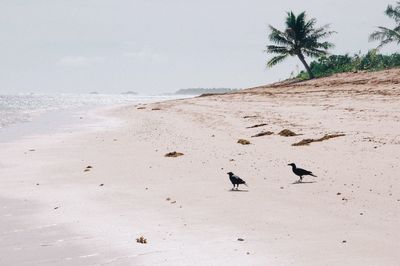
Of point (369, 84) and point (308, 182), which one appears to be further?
point (369, 84)

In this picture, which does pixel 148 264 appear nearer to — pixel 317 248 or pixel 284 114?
pixel 317 248

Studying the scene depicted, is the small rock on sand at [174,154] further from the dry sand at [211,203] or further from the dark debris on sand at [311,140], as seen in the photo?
the dark debris on sand at [311,140]

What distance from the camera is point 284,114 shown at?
2702cm

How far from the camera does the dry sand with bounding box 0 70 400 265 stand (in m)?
6.72

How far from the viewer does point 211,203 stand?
9648 millimetres

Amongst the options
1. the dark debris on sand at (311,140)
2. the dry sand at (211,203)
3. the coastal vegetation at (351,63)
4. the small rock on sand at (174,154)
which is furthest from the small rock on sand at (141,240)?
the coastal vegetation at (351,63)

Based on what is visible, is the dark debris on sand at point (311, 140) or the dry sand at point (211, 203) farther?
the dark debris on sand at point (311, 140)

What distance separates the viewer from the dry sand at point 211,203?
6723 millimetres

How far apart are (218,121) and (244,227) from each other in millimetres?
19980

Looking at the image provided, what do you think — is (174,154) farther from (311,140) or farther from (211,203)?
(211,203)

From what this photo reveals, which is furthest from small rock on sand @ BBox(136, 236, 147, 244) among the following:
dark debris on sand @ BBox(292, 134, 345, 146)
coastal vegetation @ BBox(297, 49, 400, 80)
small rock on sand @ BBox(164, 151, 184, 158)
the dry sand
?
coastal vegetation @ BBox(297, 49, 400, 80)

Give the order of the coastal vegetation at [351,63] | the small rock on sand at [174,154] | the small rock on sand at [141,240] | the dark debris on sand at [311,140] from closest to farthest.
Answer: the small rock on sand at [141,240] < the dark debris on sand at [311,140] < the small rock on sand at [174,154] < the coastal vegetation at [351,63]

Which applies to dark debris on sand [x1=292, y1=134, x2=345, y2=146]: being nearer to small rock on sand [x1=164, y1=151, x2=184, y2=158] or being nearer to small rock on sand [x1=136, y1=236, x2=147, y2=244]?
small rock on sand [x1=164, y1=151, x2=184, y2=158]

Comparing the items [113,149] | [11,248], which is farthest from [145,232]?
[113,149]
